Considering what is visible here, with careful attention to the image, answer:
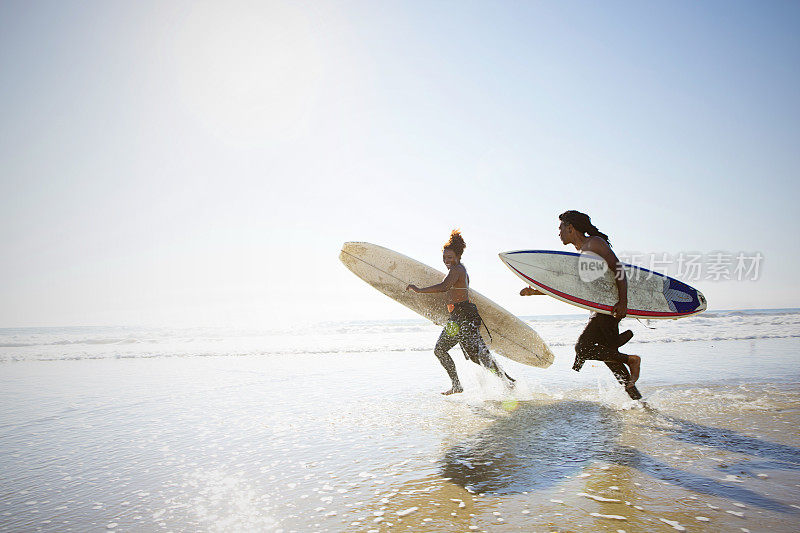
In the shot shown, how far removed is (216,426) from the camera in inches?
161

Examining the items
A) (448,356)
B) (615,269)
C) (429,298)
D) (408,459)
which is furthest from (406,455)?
(429,298)

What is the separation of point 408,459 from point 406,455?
91 mm

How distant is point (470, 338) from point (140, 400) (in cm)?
407

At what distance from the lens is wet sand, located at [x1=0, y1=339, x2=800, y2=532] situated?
7.07 ft

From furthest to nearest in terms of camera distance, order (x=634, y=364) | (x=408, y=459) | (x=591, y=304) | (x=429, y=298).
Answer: (x=429, y=298) < (x=591, y=304) < (x=634, y=364) < (x=408, y=459)

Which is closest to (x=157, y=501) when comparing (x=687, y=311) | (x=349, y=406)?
(x=349, y=406)

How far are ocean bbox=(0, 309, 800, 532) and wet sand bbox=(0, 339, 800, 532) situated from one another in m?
0.02

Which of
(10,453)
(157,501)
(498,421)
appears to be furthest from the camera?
(498,421)

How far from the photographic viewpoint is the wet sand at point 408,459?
215 centimetres

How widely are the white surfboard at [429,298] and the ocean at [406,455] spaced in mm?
511

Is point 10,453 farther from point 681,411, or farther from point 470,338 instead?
point 681,411

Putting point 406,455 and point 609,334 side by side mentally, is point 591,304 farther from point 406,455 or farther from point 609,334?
point 406,455

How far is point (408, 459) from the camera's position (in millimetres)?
3021

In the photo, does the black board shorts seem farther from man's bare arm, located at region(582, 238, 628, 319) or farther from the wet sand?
the wet sand
